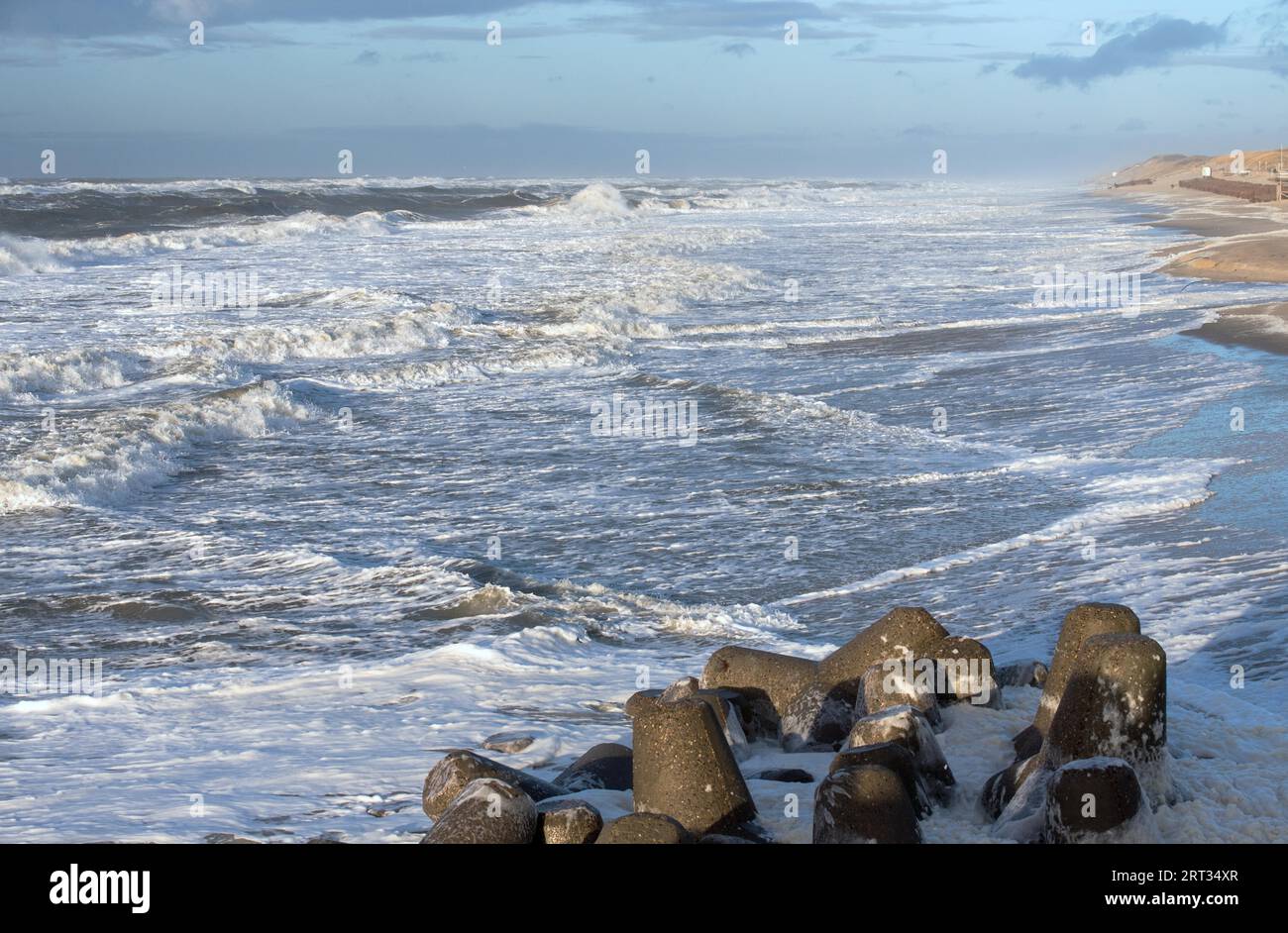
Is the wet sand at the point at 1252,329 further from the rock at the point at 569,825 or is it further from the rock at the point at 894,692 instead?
the rock at the point at 569,825

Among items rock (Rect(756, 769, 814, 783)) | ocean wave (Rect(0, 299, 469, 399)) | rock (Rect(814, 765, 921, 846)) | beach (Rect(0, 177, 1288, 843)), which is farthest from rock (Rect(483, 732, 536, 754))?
ocean wave (Rect(0, 299, 469, 399))

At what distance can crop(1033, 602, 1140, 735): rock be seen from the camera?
474 cm

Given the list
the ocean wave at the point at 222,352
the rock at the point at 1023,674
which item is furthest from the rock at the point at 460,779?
the ocean wave at the point at 222,352

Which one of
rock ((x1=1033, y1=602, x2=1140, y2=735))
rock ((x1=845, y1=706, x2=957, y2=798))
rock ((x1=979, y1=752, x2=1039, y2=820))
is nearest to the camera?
rock ((x1=979, y1=752, x2=1039, y2=820))

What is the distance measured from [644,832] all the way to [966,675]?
190cm

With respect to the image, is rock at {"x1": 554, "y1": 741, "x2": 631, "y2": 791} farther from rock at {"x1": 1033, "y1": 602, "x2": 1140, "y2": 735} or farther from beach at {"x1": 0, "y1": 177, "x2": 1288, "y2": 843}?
rock at {"x1": 1033, "y1": 602, "x2": 1140, "y2": 735}

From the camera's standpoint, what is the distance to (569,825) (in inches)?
153

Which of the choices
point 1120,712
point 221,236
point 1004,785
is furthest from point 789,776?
point 221,236

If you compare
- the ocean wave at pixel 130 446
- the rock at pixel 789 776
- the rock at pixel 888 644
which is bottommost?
the rock at pixel 789 776

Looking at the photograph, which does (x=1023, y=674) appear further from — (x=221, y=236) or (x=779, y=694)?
(x=221, y=236)

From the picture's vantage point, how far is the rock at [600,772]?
4500 millimetres

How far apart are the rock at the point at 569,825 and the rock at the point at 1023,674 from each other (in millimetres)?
2166

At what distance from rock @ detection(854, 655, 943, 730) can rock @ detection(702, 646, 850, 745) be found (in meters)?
0.17
